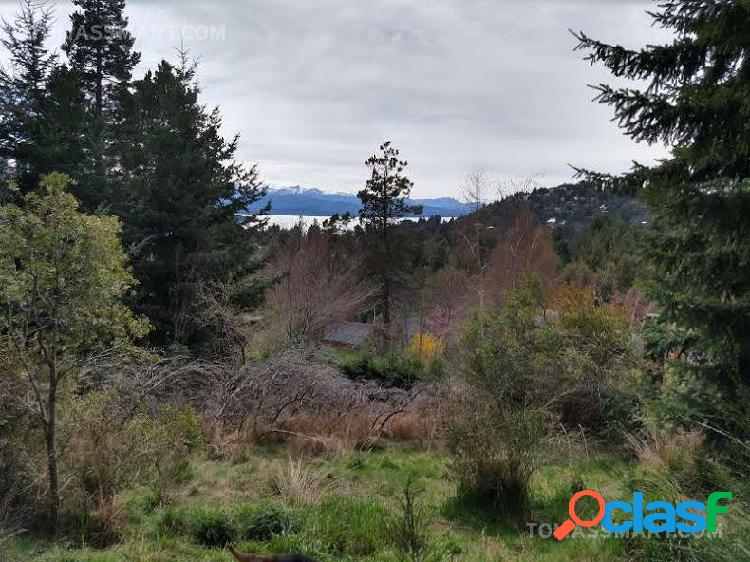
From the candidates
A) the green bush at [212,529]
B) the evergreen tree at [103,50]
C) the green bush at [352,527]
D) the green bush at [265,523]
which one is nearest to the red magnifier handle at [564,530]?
the green bush at [352,527]

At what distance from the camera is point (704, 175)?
475cm

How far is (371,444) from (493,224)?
2554cm

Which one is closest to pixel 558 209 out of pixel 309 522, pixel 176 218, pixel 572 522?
pixel 176 218

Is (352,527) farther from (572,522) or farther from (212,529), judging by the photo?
(572,522)

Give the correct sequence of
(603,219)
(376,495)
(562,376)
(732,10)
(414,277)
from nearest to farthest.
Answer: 1. (732,10)
2. (376,495)
3. (562,376)
4. (414,277)
5. (603,219)

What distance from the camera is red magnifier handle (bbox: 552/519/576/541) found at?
4711 millimetres

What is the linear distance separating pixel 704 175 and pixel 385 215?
2172cm

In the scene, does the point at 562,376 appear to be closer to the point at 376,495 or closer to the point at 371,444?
the point at 371,444

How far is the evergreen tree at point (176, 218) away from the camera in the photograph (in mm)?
13664

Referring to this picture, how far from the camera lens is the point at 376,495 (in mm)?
6332

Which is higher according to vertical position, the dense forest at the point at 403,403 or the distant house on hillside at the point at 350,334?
the dense forest at the point at 403,403

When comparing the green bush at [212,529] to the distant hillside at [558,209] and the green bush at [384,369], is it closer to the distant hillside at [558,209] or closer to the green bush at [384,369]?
the green bush at [384,369]

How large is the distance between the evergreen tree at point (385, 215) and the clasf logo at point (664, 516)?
20930 mm

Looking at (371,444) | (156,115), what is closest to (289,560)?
(371,444)
